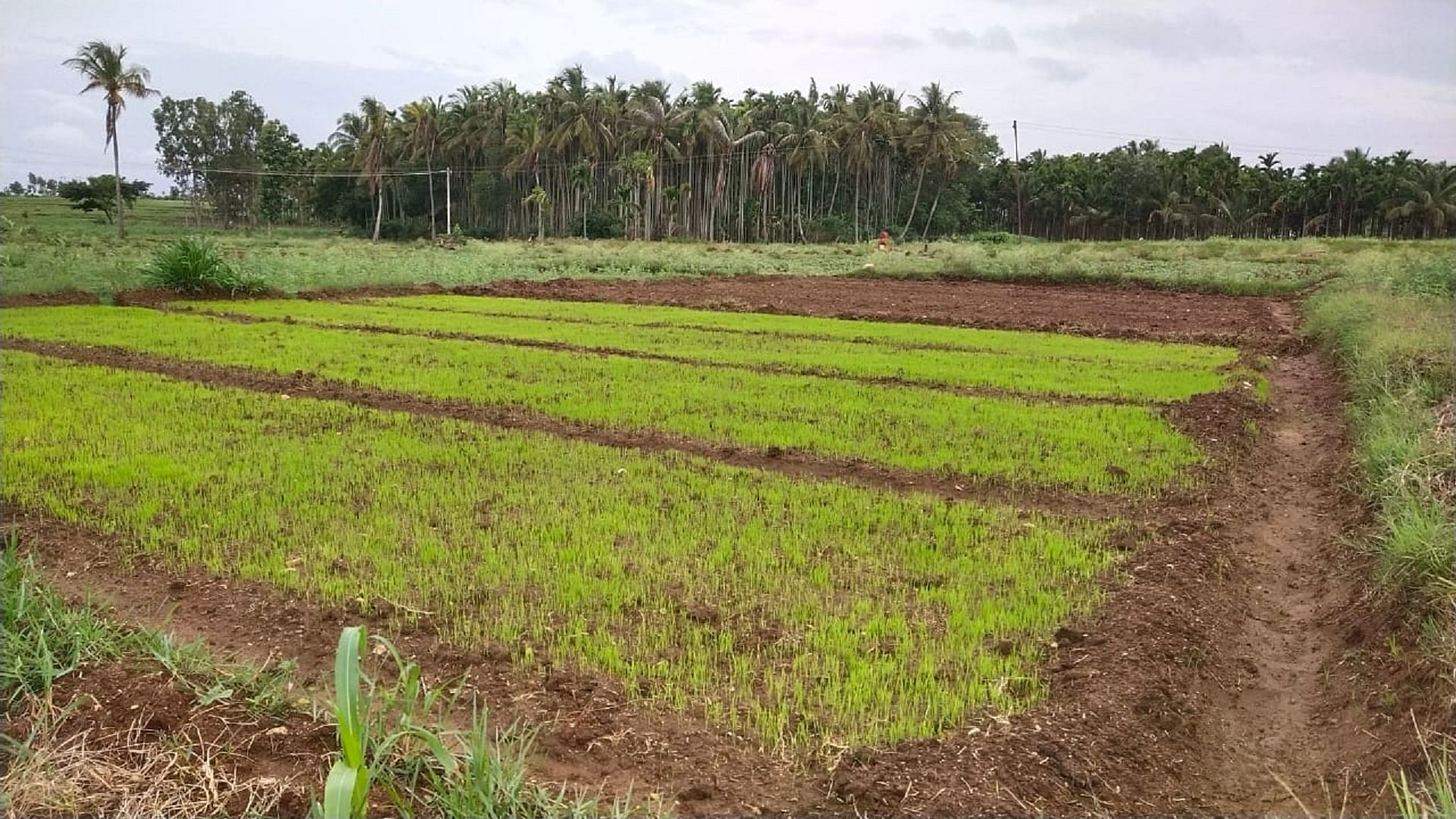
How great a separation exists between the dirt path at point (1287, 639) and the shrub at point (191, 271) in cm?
2221

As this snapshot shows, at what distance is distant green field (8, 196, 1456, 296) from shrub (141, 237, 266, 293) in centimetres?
56

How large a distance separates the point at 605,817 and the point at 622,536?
10.9 ft

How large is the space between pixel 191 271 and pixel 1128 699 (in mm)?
23557

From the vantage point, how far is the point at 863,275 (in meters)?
35.2

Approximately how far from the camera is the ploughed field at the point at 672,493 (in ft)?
16.3

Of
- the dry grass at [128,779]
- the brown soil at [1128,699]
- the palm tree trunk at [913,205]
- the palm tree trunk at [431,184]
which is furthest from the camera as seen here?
the palm tree trunk at [431,184]

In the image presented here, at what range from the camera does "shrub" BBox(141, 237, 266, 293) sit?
22422mm

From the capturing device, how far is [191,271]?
22500 millimetres

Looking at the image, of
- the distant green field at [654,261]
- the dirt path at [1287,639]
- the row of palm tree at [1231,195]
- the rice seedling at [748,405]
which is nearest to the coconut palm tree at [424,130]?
the distant green field at [654,261]

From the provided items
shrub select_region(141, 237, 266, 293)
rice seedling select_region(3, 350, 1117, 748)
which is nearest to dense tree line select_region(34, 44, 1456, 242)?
shrub select_region(141, 237, 266, 293)

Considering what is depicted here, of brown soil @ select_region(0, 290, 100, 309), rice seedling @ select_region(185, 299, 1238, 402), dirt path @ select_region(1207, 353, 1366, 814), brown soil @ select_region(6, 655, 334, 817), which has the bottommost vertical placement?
dirt path @ select_region(1207, 353, 1366, 814)

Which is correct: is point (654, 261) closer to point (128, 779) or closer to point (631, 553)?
point (631, 553)

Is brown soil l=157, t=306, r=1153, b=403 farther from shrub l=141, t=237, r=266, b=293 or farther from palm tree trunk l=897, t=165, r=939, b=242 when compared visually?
palm tree trunk l=897, t=165, r=939, b=242

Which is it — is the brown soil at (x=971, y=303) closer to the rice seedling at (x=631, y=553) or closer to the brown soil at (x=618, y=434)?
the brown soil at (x=618, y=434)
